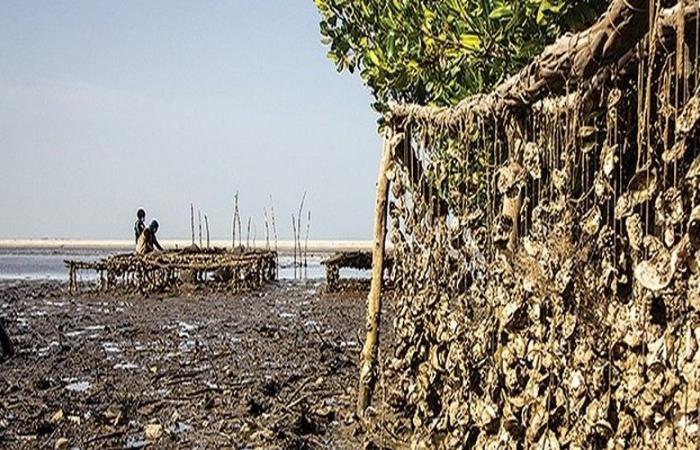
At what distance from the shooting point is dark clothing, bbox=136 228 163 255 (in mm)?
23844

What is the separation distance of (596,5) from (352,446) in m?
3.99

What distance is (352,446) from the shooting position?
6.20 meters

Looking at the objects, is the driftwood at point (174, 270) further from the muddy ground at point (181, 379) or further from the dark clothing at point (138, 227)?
the muddy ground at point (181, 379)

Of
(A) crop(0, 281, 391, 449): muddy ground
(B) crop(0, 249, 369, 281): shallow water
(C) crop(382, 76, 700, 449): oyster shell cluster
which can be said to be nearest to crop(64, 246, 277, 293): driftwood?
(A) crop(0, 281, 391, 449): muddy ground

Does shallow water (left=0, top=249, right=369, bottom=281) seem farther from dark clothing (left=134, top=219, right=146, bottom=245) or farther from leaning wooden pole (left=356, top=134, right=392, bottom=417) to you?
leaning wooden pole (left=356, top=134, right=392, bottom=417)

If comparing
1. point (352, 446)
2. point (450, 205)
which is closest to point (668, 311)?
point (450, 205)

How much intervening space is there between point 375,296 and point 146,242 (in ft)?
62.0

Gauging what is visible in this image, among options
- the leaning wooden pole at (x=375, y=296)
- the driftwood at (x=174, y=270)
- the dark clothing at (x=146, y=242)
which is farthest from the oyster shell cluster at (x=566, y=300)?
the dark clothing at (x=146, y=242)

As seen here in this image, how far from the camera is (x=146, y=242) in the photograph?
947 inches

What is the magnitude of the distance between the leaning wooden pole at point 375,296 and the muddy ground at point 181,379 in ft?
1.36

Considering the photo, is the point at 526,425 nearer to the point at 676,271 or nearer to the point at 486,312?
the point at 486,312

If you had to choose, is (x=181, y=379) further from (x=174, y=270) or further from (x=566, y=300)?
(x=174, y=270)

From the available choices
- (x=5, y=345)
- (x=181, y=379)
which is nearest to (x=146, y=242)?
(x=5, y=345)

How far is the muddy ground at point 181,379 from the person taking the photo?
21.9 feet
